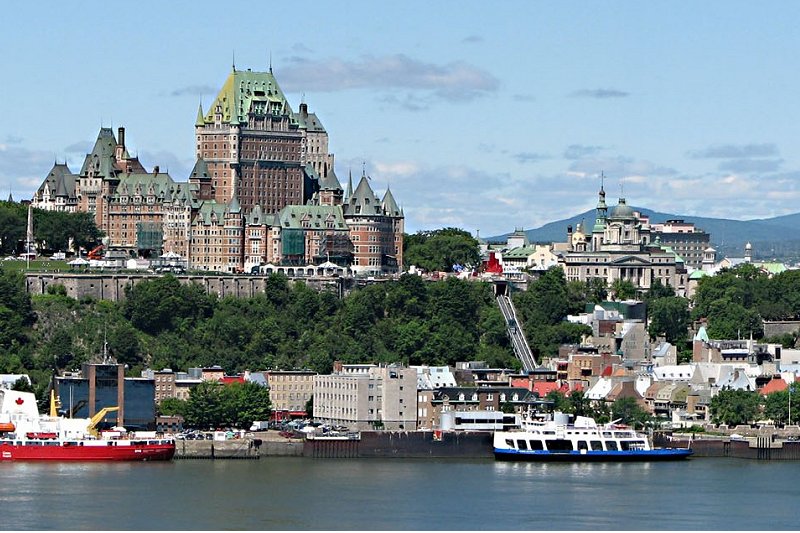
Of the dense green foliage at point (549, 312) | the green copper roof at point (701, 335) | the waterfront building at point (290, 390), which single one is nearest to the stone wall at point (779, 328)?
the green copper roof at point (701, 335)

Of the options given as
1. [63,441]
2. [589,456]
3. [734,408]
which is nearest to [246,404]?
[63,441]

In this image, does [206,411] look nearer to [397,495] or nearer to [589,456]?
[589,456]

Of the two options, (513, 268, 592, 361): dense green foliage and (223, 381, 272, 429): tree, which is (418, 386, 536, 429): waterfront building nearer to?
(223, 381, 272, 429): tree

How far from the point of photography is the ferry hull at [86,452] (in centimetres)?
13888

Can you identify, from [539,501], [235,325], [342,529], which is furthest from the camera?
[235,325]

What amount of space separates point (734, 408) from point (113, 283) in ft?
163

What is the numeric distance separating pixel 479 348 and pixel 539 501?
61.3 metres

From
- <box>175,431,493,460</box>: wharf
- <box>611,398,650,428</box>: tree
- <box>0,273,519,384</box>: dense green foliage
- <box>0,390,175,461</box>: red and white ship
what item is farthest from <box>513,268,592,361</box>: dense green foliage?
<box>0,390,175,461</box>: red and white ship

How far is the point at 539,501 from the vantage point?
117 meters

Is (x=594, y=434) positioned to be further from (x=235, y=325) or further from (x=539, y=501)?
(x=235, y=325)

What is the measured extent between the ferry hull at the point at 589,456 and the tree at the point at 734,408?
13.3 m

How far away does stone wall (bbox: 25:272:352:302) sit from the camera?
18375 centimetres

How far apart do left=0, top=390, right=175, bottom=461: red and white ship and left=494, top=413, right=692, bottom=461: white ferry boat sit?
18.3 metres

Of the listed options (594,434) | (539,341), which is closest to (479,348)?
(539,341)
